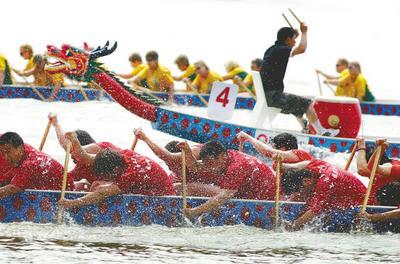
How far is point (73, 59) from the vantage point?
52.5 feet

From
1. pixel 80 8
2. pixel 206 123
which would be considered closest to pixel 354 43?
pixel 80 8

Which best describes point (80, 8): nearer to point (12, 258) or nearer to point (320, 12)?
point (320, 12)

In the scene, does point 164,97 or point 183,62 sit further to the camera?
point 183,62

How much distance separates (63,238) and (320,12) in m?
28.3

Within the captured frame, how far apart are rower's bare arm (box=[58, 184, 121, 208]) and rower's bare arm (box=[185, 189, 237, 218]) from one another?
70 centimetres

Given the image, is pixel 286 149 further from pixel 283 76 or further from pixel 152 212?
pixel 283 76

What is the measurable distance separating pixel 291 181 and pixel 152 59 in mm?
10188

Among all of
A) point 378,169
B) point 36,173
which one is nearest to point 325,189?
point 378,169

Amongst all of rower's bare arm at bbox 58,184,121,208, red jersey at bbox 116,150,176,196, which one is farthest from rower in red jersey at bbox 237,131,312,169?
rower's bare arm at bbox 58,184,121,208

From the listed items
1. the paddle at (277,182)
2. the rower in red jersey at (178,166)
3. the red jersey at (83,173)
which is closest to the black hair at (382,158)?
the paddle at (277,182)

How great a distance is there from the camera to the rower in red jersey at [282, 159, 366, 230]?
1308cm

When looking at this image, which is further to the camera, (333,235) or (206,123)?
(206,123)

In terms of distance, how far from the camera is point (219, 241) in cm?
1305

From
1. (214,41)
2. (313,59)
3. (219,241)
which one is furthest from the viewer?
(214,41)
